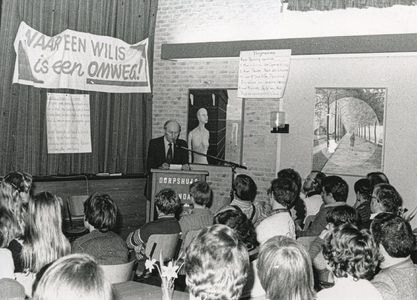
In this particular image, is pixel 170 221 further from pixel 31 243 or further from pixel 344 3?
pixel 344 3

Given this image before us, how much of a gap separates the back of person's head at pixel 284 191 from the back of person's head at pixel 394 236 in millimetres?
1397

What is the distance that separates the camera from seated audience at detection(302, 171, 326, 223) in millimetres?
6270

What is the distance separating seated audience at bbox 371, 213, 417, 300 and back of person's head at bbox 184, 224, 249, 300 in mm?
1181

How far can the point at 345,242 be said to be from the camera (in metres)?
2.84

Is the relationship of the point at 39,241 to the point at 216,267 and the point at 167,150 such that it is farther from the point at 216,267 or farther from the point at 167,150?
the point at 167,150

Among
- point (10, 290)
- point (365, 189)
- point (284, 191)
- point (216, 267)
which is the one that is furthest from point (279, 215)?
point (10, 290)

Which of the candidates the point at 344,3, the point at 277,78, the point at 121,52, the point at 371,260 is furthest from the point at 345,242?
the point at 121,52

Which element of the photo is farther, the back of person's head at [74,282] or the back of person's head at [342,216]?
the back of person's head at [342,216]

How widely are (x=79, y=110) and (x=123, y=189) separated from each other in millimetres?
1547

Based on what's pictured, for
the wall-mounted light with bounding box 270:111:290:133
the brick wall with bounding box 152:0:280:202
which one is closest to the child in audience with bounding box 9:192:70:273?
the wall-mounted light with bounding box 270:111:290:133

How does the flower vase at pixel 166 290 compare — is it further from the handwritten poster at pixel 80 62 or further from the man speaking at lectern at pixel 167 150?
the handwritten poster at pixel 80 62

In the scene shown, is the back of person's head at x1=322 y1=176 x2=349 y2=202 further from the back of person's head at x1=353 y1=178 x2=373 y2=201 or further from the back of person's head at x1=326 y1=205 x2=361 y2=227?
the back of person's head at x1=326 y1=205 x2=361 y2=227

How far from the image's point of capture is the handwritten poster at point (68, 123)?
8091mm

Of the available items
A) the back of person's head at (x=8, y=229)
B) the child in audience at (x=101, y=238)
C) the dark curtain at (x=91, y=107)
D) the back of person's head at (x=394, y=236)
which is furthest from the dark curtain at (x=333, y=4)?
the back of person's head at (x=8, y=229)
